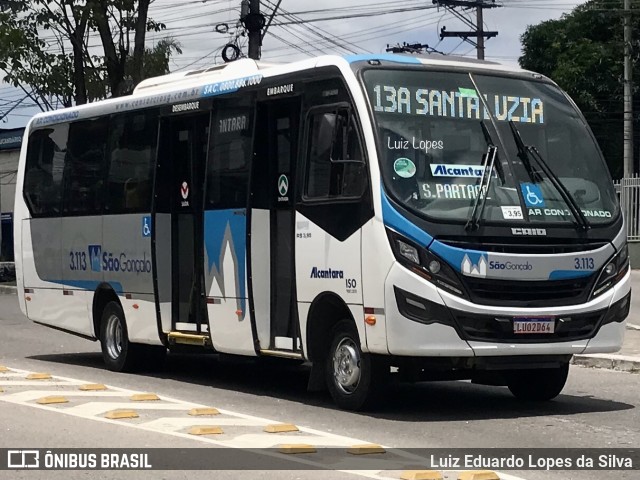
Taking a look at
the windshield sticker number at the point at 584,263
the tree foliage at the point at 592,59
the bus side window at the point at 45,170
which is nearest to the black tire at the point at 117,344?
the bus side window at the point at 45,170

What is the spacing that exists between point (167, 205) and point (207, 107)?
1367 mm

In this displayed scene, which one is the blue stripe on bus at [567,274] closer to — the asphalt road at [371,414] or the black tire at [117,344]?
the asphalt road at [371,414]

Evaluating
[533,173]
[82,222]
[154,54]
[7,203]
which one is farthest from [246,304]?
[7,203]

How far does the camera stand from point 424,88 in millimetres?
11250

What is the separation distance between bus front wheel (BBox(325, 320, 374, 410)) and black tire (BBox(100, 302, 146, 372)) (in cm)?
409

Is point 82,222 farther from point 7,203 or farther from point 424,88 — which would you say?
point 7,203

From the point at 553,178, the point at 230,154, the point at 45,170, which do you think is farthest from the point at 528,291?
the point at 45,170

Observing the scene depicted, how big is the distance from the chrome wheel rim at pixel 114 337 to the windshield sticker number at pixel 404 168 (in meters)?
5.65

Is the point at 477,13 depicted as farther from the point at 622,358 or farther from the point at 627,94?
the point at 622,358

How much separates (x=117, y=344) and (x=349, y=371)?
16.0 feet

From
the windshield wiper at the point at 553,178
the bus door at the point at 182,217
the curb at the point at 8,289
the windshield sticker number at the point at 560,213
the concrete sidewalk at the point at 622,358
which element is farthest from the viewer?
the curb at the point at 8,289

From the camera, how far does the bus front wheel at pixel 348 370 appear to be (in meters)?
11.0

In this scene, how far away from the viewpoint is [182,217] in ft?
46.5

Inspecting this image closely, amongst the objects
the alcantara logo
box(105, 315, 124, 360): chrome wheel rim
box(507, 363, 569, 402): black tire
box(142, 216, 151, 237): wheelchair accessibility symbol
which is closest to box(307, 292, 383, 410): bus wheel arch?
the alcantara logo
